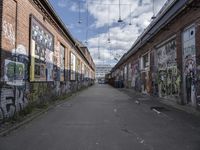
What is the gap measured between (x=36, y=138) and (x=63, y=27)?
615 inches

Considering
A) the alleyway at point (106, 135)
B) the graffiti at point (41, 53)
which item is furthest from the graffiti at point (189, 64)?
the graffiti at point (41, 53)

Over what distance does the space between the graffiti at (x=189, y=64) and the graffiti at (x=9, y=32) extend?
8.88 meters

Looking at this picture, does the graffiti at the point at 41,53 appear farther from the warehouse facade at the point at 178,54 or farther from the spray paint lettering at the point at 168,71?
the spray paint lettering at the point at 168,71

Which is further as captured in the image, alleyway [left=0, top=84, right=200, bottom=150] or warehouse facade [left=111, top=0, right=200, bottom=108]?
warehouse facade [left=111, top=0, right=200, bottom=108]

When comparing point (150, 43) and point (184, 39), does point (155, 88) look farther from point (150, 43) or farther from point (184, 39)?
point (184, 39)

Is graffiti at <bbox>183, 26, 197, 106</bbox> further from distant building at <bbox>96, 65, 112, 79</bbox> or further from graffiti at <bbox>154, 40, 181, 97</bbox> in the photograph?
distant building at <bbox>96, 65, 112, 79</bbox>

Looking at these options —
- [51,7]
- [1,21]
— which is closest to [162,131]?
[1,21]

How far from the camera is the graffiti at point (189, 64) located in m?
13.5

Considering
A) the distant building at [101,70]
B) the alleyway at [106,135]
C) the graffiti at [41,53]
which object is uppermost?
the distant building at [101,70]

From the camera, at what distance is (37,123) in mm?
9344

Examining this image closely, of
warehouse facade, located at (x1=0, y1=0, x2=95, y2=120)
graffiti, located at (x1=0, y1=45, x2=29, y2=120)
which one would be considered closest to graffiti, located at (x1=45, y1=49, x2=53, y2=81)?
warehouse facade, located at (x1=0, y1=0, x2=95, y2=120)

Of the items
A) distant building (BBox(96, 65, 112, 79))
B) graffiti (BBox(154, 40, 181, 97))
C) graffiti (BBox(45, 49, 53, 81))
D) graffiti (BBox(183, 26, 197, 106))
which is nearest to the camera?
graffiti (BBox(183, 26, 197, 106))

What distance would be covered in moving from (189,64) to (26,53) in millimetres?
8477

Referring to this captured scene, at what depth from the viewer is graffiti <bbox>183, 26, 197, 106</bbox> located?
44.4 feet
